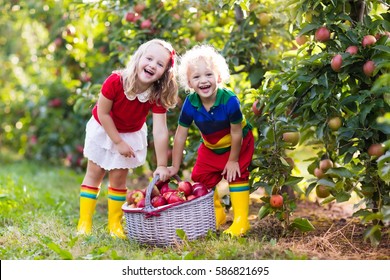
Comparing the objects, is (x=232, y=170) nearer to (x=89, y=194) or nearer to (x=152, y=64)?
(x=152, y=64)

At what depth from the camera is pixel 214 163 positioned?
131 inches

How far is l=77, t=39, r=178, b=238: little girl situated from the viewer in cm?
323

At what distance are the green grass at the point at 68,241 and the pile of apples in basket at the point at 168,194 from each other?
221mm

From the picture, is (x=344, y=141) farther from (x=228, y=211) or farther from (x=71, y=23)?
(x=71, y=23)

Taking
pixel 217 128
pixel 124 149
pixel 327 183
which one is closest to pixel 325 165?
pixel 327 183

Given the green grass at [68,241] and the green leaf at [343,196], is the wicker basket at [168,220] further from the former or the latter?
the green leaf at [343,196]

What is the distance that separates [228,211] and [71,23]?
270 centimetres

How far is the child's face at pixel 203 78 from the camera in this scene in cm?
310

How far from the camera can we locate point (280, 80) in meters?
3.05

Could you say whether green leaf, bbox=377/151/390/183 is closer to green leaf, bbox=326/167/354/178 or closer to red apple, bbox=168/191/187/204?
green leaf, bbox=326/167/354/178

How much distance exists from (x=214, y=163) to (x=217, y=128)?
222 mm

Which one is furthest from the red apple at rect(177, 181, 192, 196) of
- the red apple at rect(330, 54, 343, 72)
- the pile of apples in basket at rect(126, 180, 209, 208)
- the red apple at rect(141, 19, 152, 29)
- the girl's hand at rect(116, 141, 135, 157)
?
the red apple at rect(141, 19, 152, 29)

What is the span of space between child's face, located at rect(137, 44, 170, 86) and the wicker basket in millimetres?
569

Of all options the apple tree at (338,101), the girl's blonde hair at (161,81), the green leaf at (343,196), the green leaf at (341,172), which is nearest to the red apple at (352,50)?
the apple tree at (338,101)
